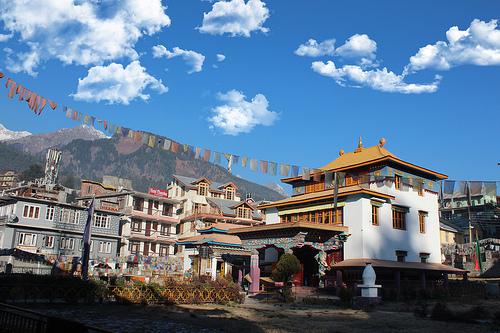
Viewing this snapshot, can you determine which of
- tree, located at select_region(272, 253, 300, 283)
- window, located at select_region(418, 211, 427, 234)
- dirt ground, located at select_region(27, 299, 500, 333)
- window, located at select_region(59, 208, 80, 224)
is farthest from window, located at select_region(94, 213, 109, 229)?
dirt ground, located at select_region(27, 299, 500, 333)

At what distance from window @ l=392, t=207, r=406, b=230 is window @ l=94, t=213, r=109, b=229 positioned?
37.5 m

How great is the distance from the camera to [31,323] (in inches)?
396

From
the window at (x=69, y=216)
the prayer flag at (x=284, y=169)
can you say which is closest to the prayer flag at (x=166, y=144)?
the prayer flag at (x=284, y=169)

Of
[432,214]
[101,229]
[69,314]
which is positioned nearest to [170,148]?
[69,314]

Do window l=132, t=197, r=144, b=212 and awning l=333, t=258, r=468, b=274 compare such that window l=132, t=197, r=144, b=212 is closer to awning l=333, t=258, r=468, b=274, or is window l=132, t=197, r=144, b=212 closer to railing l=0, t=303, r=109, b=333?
awning l=333, t=258, r=468, b=274

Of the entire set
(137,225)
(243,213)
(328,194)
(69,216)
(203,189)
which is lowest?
(69,216)

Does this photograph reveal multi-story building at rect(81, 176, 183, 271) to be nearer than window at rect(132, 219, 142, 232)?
Yes

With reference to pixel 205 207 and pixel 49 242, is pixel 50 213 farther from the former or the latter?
pixel 205 207

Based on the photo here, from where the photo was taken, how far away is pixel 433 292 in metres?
31.3

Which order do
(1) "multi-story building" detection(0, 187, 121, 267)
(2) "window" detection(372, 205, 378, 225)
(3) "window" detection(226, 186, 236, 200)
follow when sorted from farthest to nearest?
(3) "window" detection(226, 186, 236, 200) < (1) "multi-story building" detection(0, 187, 121, 267) < (2) "window" detection(372, 205, 378, 225)

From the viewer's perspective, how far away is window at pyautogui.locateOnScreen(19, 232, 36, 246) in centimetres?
5109

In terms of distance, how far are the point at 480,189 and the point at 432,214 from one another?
1455 centimetres

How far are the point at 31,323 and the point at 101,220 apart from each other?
51.6 m

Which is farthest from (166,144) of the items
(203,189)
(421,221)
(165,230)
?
(203,189)
